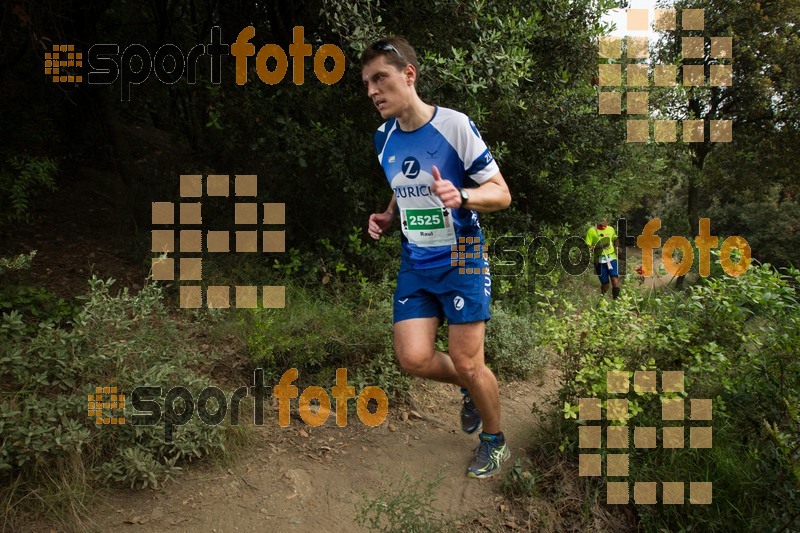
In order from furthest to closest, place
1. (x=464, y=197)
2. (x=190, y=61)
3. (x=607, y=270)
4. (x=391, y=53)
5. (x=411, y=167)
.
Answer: (x=607, y=270)
(x=190, y=61)
(x=411, y=167)
(x=391, y=53)
(x=464, y=197)

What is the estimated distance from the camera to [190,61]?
6.86 metres

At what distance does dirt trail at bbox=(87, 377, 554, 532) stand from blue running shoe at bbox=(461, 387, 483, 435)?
0.17 meters

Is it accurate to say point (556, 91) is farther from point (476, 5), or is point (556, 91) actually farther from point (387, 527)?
point (387, 527)

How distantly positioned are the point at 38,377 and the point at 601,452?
3.38 m

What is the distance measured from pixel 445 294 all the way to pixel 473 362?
45 centimetres

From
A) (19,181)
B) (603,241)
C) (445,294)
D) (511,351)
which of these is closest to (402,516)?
(445,294)

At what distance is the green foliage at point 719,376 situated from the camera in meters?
2.93

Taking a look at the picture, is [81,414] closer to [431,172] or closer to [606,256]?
[431,172]

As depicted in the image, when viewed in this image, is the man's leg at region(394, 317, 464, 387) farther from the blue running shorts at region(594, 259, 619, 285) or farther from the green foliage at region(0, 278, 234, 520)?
the blue running shorts at region(594, 259, 619, 285)

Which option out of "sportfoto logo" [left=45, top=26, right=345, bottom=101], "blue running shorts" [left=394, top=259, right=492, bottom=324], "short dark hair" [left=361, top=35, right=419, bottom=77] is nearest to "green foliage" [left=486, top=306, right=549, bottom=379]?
"blue running shorts" [left=394, top=259, right=492, bottom=324]

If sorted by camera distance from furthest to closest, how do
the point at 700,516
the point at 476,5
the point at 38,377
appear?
the point at 476,5, the point at 38,377, the point at 700,516

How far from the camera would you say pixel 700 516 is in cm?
299

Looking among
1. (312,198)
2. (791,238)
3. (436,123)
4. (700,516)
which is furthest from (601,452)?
(791,238)

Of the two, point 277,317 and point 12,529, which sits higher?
point 277,317
